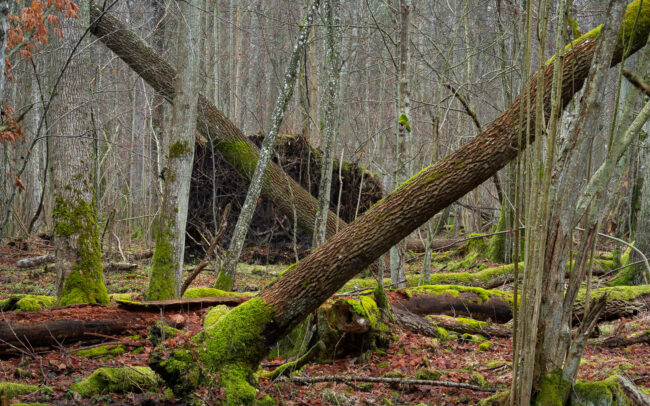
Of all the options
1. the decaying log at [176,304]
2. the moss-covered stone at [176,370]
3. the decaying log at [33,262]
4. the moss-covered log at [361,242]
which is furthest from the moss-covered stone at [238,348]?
the decaying log at [33,262]

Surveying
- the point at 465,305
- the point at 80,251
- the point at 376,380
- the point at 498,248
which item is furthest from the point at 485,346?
the point at 498,248

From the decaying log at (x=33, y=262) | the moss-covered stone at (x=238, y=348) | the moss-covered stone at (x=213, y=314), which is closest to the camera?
the moss-covered stone at (x=238, y=348)

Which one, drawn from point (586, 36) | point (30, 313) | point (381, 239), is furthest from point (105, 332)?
point (586, 36)

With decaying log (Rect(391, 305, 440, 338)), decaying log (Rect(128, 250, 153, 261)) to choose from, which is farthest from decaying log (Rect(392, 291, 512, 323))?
decaying log (Rect(128, 250, 153, 261))

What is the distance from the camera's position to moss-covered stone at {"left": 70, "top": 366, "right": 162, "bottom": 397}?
337 cm

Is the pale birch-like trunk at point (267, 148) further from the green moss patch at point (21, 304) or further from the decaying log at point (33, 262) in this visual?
the decaying log at point (33, 262)

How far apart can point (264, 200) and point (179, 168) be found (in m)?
6.51

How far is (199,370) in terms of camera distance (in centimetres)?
332

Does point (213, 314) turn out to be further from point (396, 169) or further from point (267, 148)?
point (396, 169)

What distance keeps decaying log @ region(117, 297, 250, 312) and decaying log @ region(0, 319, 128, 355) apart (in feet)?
0.82

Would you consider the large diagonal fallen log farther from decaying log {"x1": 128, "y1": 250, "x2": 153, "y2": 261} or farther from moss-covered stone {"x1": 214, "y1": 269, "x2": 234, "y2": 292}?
decaying log {"x1": 128, "y1": 250, "x2": 153, "y2": 261}

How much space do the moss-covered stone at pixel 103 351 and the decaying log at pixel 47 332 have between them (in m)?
0.17

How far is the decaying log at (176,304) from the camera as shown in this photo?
498 cm

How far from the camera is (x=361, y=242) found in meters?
3.92
